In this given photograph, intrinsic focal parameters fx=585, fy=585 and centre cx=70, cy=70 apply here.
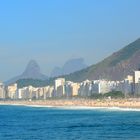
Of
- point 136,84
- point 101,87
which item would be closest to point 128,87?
point 136,84

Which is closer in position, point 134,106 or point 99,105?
point 134,106

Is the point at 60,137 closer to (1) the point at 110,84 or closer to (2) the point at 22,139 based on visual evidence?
(2) the point at 22,139

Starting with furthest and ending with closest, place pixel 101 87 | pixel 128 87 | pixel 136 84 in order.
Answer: pixel 101 87 < pixel 128 87 < pixel 136 84

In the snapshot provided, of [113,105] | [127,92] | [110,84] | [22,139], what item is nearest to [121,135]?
[22,139]

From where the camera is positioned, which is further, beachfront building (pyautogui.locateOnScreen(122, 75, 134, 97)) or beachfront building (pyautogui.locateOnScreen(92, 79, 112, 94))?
beachfront building (pyautogui.locateOnScreen(92, 79, 112, 94))

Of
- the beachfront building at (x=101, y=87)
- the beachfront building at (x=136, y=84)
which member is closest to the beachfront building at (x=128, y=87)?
the beachfront building at (x=136, y=84)

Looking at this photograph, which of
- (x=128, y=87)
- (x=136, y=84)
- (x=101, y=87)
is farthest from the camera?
(x=101, y=87)

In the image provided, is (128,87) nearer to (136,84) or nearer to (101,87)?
(136,84)

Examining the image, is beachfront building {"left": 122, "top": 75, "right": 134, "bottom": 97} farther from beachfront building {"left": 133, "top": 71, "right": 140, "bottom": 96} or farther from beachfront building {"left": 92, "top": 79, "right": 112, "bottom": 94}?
beachfront building {"left": 92, "top": 79, "right": 112, "bottom": 94}

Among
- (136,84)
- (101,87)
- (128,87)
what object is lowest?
(128,87)

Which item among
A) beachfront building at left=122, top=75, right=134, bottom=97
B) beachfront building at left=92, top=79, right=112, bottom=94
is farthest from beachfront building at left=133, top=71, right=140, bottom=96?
beachfront building at left=92, top=79, right=112, bottom=94

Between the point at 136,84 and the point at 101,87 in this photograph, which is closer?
the point at 136,84
